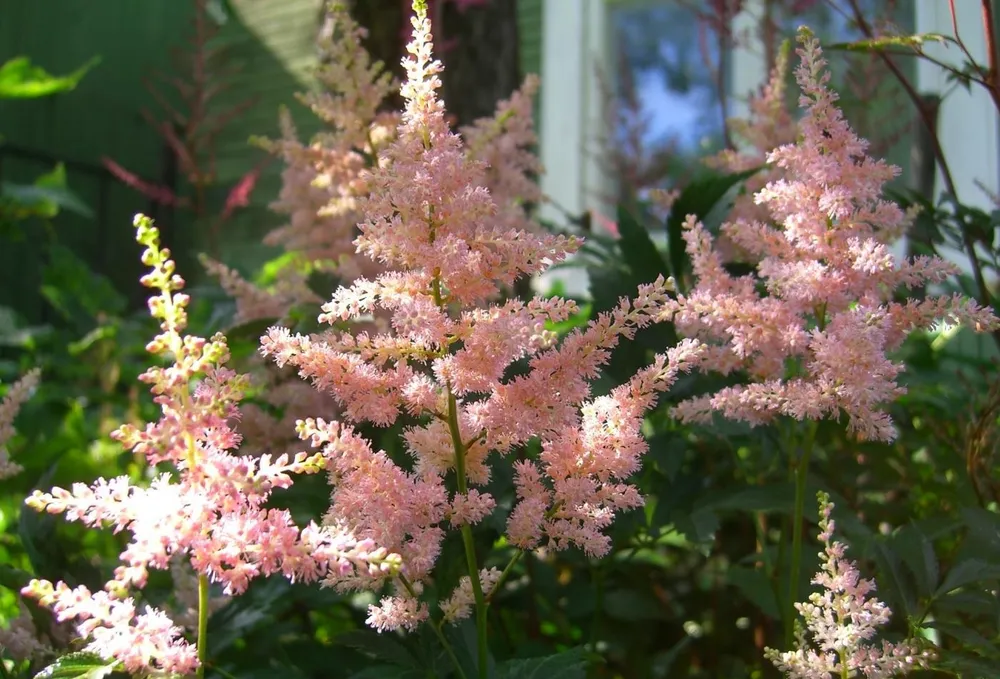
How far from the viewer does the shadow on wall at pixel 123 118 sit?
12.5 ft

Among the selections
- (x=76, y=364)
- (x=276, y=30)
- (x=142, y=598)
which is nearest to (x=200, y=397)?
(x=142, y=598)

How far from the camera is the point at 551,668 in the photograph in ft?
2.28

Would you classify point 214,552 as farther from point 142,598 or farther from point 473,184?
point 142,598

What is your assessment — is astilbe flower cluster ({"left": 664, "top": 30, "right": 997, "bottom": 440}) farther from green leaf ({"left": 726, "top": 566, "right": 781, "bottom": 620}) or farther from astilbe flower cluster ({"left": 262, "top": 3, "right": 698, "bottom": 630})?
green leaf ({"left": 726, "top": 566, "right": 781, "bottom": 620})

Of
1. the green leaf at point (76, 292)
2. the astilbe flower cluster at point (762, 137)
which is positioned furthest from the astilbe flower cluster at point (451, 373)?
the green leaf at point (76, 292)

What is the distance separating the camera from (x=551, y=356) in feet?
2.05

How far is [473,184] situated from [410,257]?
0.32 ft

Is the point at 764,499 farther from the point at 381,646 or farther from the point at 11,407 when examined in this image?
the point at 11,407

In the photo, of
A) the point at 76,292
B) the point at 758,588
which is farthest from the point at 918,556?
the point at 76,292

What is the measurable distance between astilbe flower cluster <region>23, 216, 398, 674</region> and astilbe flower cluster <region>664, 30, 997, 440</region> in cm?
32

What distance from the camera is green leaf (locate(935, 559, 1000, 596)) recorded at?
732 millimetres

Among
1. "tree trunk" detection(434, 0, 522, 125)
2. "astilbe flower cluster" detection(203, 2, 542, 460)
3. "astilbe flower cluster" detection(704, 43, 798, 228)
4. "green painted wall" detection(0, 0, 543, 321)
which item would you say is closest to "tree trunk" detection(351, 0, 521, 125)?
"tree trunk" detection(434, 0, 522, 125)

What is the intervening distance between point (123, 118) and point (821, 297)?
171 inches

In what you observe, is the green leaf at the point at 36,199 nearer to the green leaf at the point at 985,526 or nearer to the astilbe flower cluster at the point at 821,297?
the astilbe flower cluster at the point at 821,297
